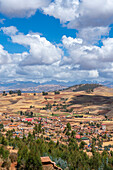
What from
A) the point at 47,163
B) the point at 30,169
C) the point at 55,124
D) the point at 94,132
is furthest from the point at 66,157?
the point at 55,124

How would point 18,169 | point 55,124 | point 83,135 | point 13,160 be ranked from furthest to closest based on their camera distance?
point 55,124, point 83,135, point 13,160, point 18,169

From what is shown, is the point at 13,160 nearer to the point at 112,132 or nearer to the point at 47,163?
the point at 47,163

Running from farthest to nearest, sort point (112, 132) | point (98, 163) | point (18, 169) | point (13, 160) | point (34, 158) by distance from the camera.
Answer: point (112, 132)
point (98, 163)
point (13, 160)
point (18, 169)
point (34, 158)

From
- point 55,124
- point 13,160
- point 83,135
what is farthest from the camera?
point 55,124

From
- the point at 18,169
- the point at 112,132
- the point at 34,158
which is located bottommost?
the point at 112,132

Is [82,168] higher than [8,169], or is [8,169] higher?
[8,169]

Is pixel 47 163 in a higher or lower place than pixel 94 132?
higher

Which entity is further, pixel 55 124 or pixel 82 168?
pixel 55 124

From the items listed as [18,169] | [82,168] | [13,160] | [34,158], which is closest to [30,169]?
[34,158]

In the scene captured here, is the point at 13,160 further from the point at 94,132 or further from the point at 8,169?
the point at 94,132
